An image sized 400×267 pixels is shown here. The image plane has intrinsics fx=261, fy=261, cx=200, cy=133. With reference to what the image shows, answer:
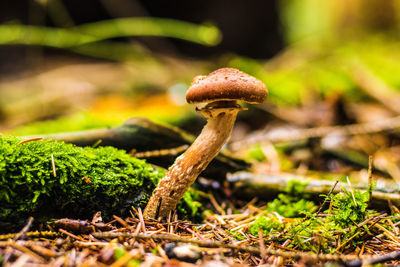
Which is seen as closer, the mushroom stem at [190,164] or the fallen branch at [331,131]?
the mushroom stem at [190,164]

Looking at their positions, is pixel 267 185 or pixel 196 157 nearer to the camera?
pixel 196 157

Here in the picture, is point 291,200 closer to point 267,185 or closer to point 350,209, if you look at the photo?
point 267,185

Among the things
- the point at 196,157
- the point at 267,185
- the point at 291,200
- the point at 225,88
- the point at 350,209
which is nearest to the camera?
the point at 225,88

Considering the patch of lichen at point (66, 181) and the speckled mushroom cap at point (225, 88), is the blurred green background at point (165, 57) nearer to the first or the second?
the patch of lichen at point (66, 181)

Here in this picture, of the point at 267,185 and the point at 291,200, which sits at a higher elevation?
the point at 267,185

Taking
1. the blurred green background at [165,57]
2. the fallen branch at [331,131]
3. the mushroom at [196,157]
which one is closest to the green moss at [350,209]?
the mushroom at [196,157]

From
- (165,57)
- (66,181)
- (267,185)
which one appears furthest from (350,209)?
(165,57)

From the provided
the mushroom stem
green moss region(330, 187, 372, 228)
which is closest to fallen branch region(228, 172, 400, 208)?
green moss region(330, 187, 372, 228)

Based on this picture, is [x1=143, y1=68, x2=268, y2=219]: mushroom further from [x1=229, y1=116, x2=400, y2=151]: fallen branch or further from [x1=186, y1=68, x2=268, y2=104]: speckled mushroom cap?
[x1=229, y1=116, x2=400, y2=151]: fallen branch
